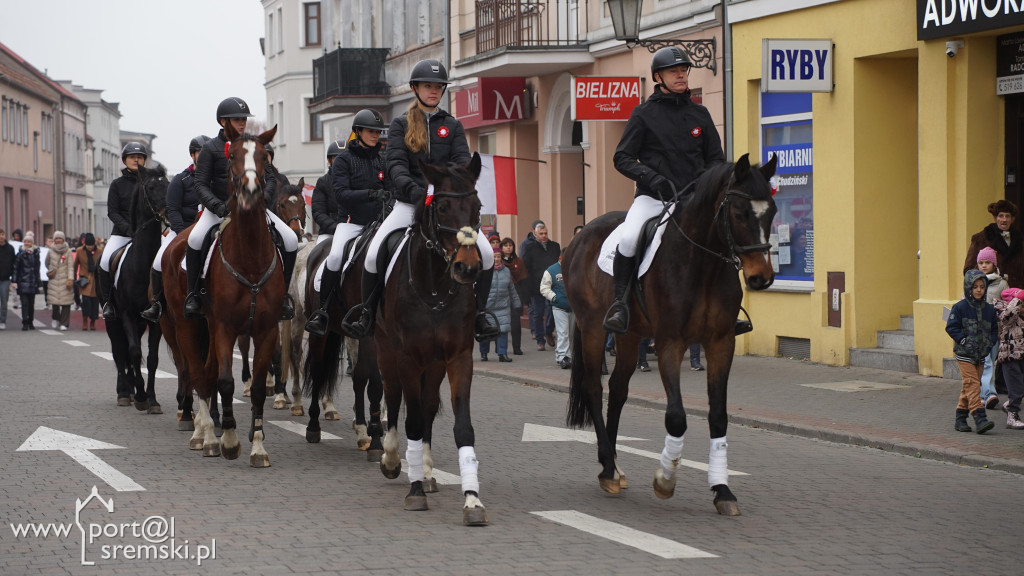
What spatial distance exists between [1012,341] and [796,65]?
695 cm

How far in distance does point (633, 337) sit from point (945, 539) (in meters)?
2.62

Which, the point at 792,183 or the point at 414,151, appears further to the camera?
the point at 792,183

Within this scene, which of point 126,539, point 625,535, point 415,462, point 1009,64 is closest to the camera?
point 126,539

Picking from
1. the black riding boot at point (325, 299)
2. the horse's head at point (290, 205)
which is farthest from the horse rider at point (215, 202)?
the horse's head at point (290, 205)

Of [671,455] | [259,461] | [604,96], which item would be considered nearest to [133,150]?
[259,461]

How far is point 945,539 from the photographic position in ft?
25.2

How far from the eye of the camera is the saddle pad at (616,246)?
9.03 meters

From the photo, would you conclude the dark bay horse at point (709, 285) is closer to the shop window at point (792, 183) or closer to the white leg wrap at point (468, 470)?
the white leg wrap at point (468, 470)

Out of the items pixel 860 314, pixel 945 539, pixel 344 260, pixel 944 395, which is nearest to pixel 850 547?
pixel 945 539

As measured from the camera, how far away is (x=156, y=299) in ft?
42.6

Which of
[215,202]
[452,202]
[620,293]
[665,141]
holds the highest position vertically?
[665,141]

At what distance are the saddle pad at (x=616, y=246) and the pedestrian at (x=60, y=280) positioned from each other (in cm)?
2451

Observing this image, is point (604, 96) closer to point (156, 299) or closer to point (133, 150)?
point (133, 150)

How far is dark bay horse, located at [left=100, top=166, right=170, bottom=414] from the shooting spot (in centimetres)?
1419
